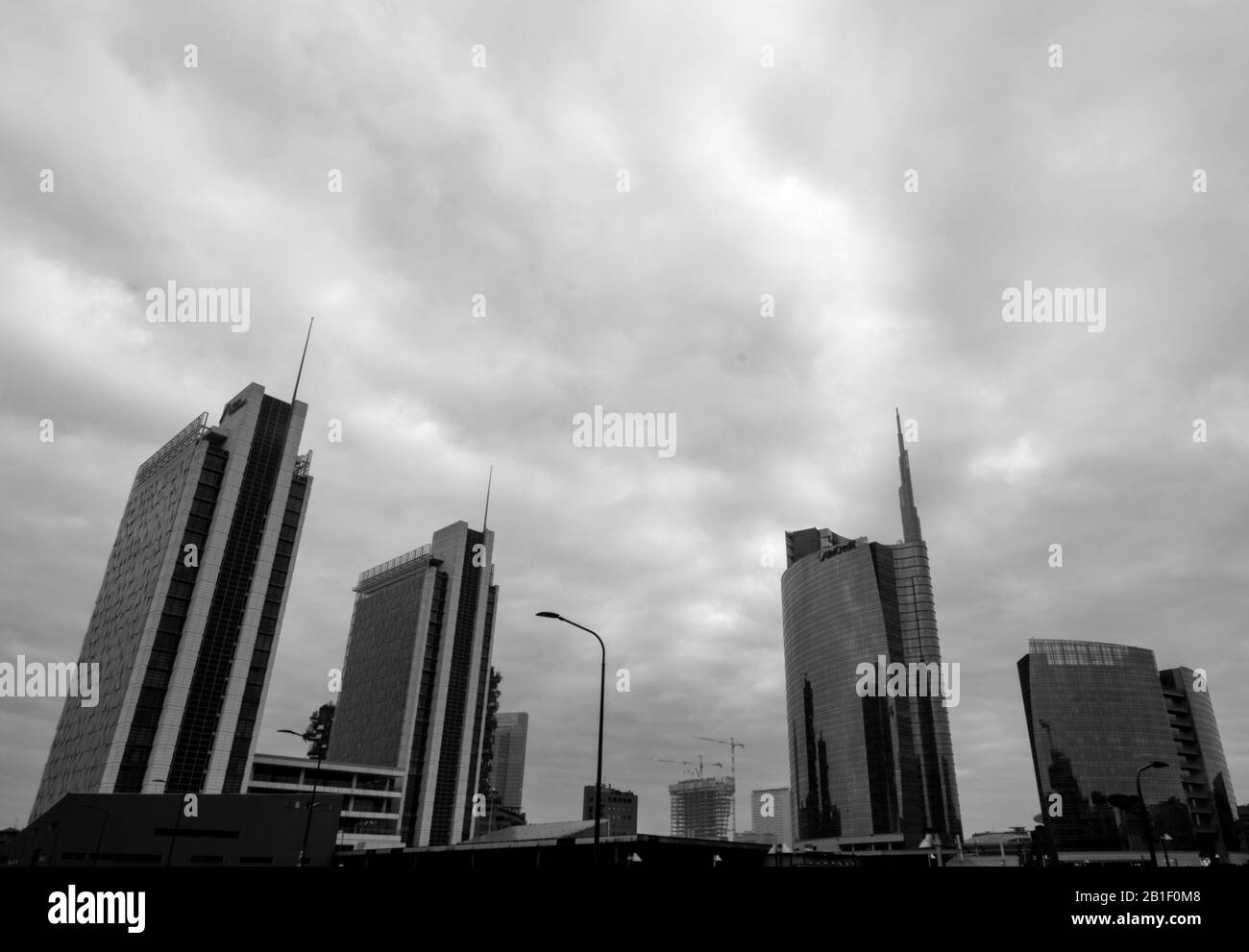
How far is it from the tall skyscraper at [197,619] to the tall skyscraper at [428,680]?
50.7 metres

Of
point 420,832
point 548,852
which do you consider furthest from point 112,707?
point 548,852

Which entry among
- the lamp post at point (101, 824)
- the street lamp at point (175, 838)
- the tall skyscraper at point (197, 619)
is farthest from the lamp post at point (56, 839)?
the street lamp at point (175, 838)

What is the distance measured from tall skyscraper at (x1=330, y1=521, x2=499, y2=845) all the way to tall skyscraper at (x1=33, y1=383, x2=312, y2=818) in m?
50.7

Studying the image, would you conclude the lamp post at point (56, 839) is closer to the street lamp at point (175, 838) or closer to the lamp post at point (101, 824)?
the lamp post at point (101, 824)

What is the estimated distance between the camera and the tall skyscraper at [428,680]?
152 meters

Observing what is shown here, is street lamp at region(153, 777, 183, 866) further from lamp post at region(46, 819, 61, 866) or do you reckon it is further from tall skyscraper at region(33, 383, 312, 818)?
tall skyscraper at region(33, 383, 312, 818)

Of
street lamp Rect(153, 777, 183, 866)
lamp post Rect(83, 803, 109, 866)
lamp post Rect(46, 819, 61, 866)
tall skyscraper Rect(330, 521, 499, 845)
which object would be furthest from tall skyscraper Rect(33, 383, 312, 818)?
tall skyscraper Rect(330, 521, 499, 845)

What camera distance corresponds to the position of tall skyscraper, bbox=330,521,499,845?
152 m

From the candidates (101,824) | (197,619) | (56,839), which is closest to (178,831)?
(101,824)

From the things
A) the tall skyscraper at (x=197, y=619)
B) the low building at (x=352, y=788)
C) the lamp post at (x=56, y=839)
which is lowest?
the lamp post at (x=56, y=839)

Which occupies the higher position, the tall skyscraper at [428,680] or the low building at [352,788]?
the tall skyscraper at [428,680]
